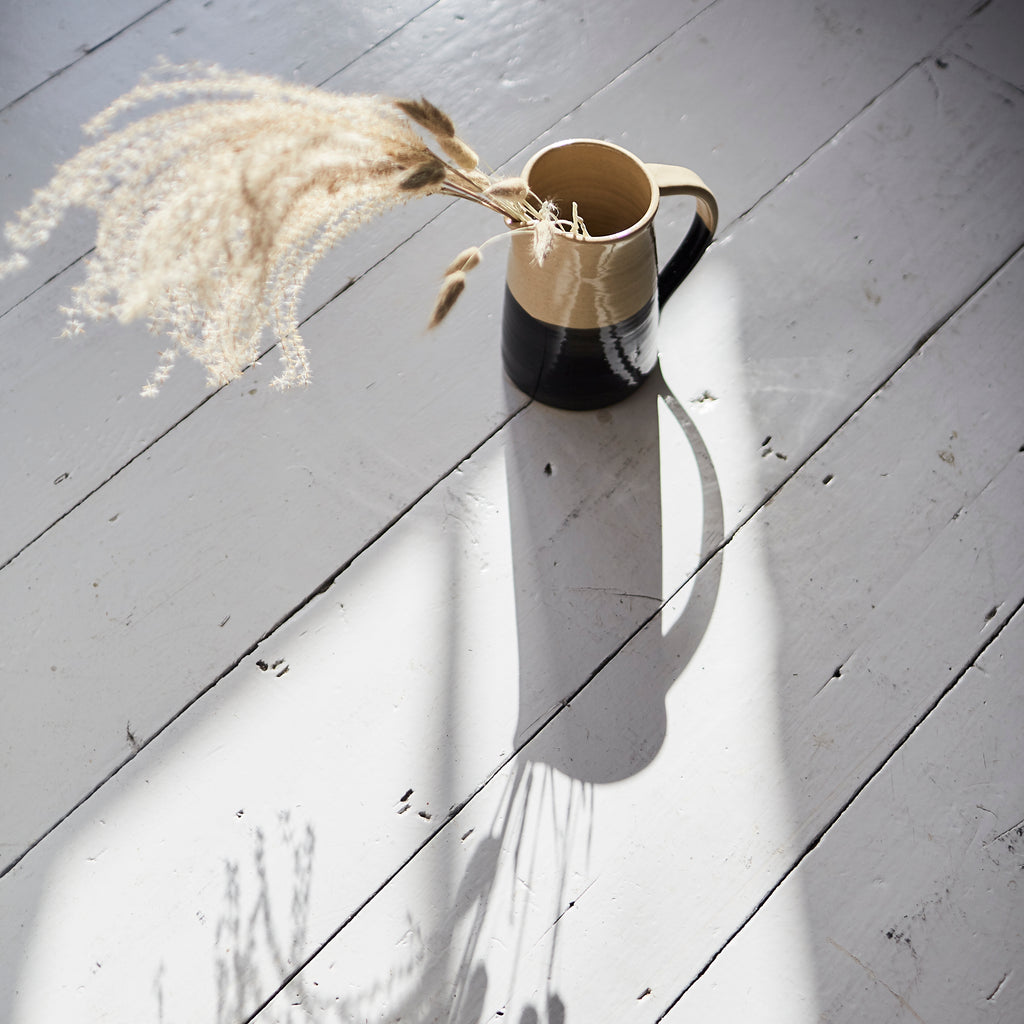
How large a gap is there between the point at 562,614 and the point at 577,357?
0.24m

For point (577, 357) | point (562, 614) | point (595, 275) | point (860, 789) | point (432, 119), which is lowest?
point (860, 789)

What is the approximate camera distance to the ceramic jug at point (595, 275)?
0.81 meters

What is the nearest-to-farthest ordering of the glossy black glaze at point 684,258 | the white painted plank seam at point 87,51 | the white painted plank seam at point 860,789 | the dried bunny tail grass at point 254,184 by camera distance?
the dried bunny tail grass at point 254,184 < the white painted plank seam at point 860,789 < the glossy black glaze at point 684,258 < the white painted plank seam at point 87,51

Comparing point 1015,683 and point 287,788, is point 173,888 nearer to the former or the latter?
point 287,788

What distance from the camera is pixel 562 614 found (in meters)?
0.92

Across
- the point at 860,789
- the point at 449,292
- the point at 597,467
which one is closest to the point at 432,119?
the point at 449,292

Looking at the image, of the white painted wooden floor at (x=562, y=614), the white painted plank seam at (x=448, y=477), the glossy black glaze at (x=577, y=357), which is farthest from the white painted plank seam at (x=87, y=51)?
the glossy black glaze at (x=577, y=357)

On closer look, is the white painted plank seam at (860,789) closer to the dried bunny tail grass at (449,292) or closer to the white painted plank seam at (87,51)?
the dried bunny tail grass at (449,292)

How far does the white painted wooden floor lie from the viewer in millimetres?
814

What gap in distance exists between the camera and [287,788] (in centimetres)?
87

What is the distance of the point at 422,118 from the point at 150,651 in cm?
54

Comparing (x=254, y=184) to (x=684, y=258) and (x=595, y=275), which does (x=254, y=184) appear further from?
(x=684, y=258)

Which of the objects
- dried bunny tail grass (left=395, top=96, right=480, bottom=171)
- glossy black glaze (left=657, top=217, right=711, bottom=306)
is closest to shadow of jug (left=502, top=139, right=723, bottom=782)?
glossy black glaze (left=657, top=217, right=711, bottom=306)

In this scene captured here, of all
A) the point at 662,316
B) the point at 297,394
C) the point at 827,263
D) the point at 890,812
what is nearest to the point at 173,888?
the point at 297,394
